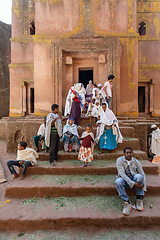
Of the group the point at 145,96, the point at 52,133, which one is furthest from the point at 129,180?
the point at 145,96

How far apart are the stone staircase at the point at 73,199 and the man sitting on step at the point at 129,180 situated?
157 millimetres

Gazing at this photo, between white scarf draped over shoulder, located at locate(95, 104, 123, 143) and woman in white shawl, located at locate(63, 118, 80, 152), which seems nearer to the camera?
white scarf draped over shoulder, located at locate(95, 104, 123, 143)

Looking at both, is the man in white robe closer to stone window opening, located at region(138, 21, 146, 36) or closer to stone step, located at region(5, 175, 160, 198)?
stone step, located at region(5, 175, 160, 198)

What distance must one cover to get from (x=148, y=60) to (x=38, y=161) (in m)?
9.77

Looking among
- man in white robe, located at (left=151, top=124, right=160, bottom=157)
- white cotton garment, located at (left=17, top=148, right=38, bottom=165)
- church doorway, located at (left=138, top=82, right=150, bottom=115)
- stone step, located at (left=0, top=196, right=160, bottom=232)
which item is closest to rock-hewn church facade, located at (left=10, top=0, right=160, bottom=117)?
man in white robe, located at (left=151, top=124, right=160, bottom=157)

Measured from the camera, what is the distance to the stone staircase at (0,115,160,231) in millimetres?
2457

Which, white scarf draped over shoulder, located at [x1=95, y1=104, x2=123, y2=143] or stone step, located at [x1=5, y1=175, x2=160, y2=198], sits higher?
white scarf draped over shoulder, located at [x1=95, y1=104, x2=123, y2=143]

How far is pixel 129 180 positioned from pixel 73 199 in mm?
1237

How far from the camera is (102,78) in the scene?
8.16m

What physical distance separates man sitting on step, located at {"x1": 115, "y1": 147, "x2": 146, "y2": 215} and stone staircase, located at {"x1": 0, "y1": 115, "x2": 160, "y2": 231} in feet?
0.51

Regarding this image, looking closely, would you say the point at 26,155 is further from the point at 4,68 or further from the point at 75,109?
the point at 4,68

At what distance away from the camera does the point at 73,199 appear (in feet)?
9.60

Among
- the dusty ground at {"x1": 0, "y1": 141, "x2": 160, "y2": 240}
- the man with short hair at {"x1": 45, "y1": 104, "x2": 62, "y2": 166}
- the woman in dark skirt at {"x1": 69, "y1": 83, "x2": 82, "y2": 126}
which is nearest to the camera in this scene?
the dusty ground at {"x1": 0, "y1": 141, "x2": 160, "y2": 240}

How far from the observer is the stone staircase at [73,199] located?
2.46 meters
